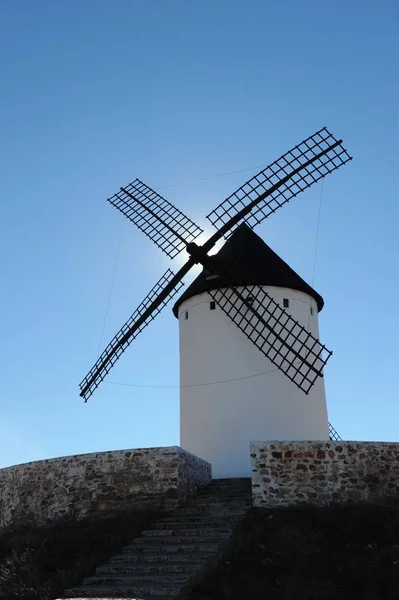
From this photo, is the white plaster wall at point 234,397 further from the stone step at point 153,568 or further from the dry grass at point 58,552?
the stone step at point 153,568

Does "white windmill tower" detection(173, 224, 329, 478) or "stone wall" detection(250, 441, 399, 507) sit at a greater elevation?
"white windmill tower" detection(173, 224, 329, 478)

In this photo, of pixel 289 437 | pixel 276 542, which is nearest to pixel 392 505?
pixel 276 542

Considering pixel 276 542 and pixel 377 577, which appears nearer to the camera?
pixel 377 577

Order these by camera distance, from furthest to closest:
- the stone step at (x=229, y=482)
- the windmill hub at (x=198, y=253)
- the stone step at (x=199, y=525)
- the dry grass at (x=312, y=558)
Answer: the windmill hub at (x=198, y=253) < the stone step at (x=229, y=482) < the stone step at (x=199, y=525) < the dry grass at (x=312, y=558)

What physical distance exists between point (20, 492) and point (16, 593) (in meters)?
4.12

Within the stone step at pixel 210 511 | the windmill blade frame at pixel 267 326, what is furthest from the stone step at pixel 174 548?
the windmill blade frame at pixel 267 326

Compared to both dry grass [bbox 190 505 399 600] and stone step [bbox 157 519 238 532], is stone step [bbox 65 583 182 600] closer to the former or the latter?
dry grass [bbox 190 505 399 600]

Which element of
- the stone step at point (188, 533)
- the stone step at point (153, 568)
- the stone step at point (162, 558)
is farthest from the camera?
the stone step at point (188, 533)

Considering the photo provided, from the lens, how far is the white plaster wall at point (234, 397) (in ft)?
44.9

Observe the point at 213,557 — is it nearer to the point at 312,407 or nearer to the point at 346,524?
the point at 346,524

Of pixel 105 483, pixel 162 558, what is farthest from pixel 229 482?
pixel 162 558

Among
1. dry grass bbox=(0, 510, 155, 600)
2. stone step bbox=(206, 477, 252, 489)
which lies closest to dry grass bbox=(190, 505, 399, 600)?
dry grass bbox=(0, 510, 155, 600)

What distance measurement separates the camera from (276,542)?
8.14 m

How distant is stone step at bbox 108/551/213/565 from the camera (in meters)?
7.86
